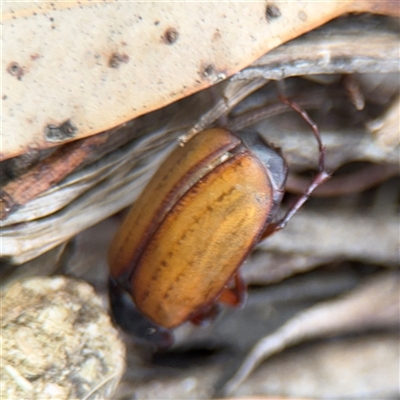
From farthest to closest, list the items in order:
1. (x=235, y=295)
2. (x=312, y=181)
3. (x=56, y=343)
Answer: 1. (x=235, y=295)
2. (x=312, y=181)
3. (x=56, y=343)

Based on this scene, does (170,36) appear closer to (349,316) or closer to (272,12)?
(272,12)

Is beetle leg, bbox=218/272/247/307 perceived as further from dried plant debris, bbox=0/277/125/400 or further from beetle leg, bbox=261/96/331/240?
dried plant debris, bbox=0/277/125/400

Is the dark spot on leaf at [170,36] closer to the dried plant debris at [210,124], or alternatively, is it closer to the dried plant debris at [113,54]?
the dried plant debris at [113,54]

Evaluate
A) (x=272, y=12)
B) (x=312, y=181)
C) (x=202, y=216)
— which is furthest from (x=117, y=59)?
(x=312, y=181)

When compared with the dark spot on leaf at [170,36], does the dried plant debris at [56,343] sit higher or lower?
lower

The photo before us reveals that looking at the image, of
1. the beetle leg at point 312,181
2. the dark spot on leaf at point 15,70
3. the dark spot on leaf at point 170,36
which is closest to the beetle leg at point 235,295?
the beetle leg at point 312,181
